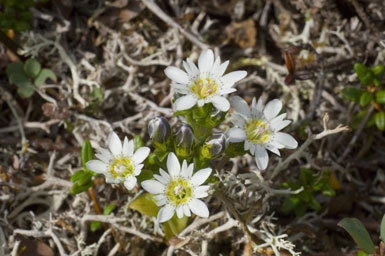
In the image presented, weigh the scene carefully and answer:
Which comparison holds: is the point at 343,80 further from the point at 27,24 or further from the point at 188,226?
the point at 27,24

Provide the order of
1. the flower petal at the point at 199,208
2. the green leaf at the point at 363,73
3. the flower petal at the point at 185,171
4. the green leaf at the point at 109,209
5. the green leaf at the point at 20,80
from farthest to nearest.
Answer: the green leaf at the point at 20,80 < the green leaf at the point at 363,73 < the green leaf at the point at 109,209 < the flower petal at the point at 185,171 < the flower petal at the point at 199,208

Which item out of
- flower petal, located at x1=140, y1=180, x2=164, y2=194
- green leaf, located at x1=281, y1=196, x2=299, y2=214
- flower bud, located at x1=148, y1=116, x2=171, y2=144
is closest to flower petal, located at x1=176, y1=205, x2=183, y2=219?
flower petal, located at x1=140, y1=180, x2=164, y2=194

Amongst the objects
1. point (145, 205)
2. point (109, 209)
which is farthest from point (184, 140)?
point (109, 209)

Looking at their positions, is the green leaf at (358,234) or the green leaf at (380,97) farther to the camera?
the green leaf at (380,97)

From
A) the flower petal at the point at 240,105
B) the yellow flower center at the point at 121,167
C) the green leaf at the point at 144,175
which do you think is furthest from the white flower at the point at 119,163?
the flower petal at the point at 240,105

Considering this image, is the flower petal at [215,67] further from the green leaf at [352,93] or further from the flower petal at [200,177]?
the green leaf at [352,93]

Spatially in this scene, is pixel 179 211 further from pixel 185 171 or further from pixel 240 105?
pixel 240 105
